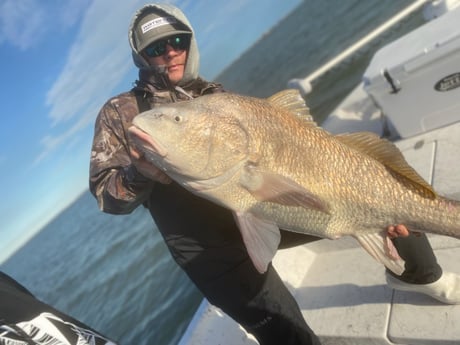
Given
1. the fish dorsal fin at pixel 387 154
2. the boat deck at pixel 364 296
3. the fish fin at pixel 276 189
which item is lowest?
the boat deck at pixel 364 296

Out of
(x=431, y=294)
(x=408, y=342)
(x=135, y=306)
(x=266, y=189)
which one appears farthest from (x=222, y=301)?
(x=135, y=306)

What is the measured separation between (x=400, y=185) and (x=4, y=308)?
2486 millimetres

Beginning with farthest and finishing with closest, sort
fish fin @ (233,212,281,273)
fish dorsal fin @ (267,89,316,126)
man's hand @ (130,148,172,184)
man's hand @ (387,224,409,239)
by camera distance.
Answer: fish dorsal fin @ (267,89,316,126) < man's hand @ (387,224,409,239) < fish fin @ (233,212,281,273) < man's hand @ (130,148,172,184)

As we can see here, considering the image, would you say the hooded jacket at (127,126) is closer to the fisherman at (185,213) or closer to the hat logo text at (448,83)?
the fisherman at (185,213)

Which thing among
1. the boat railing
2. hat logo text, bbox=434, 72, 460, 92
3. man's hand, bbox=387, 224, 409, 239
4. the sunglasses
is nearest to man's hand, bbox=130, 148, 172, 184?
the sunglasses

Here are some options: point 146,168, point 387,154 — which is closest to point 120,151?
point 146,168

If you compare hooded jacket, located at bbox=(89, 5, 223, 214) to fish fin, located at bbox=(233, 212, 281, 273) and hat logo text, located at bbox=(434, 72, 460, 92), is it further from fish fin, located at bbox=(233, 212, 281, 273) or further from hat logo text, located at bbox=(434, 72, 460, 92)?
hat logo text, located at bbox=(434, 72, 460, 92)

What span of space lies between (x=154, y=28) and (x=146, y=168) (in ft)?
4.11

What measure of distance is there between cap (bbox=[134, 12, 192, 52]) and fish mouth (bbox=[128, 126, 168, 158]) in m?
1.07

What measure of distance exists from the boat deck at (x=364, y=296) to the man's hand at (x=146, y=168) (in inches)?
95.2

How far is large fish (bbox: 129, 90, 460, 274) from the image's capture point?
7.62 feet

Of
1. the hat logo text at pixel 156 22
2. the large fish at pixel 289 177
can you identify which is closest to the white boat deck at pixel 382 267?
the large fish at pixel 289 177

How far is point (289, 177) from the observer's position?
237 centimetres

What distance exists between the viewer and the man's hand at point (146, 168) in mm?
2223
